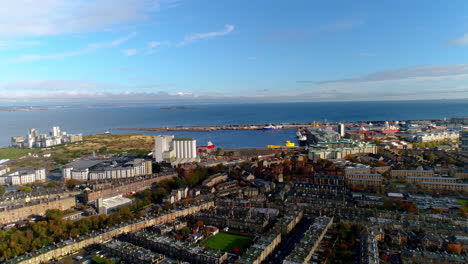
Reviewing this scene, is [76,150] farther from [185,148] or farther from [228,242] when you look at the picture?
[228,242]

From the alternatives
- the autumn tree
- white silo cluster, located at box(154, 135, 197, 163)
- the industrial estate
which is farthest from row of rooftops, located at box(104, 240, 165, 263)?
white silo cluster, located at box(154, 135, 197, 163)

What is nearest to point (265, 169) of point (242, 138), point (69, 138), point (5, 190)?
point (5, 190)

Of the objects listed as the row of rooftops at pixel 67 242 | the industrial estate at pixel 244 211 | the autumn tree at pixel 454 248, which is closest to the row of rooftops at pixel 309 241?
the industrial estate at pixel 244 211

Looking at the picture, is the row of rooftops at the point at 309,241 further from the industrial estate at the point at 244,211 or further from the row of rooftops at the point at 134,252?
the row of rooftops at the point at 134,252

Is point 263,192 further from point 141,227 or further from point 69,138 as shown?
point 69,138

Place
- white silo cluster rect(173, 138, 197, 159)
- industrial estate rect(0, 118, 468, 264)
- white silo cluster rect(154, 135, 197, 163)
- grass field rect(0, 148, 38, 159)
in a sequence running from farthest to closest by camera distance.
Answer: grass field rect(0, 148, 38, 159)
white silo cluster rect(173, 138, 197, 159)
white silo cluster rect(154, 135, 197, 163)
industrial estate rect(0, 118, 468, 264)

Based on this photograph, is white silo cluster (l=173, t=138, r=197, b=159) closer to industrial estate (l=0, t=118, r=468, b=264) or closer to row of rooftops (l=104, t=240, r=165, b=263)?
industrial estate (l=0, t=118, r=468, b=264)

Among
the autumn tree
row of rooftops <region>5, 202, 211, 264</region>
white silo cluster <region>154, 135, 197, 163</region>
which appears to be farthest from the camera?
white silo cluster <region>154, 135, 197, 163</region>

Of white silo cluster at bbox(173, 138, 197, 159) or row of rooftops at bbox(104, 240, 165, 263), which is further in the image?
white silo cluster at bbox(173, 138, 197, 159)
